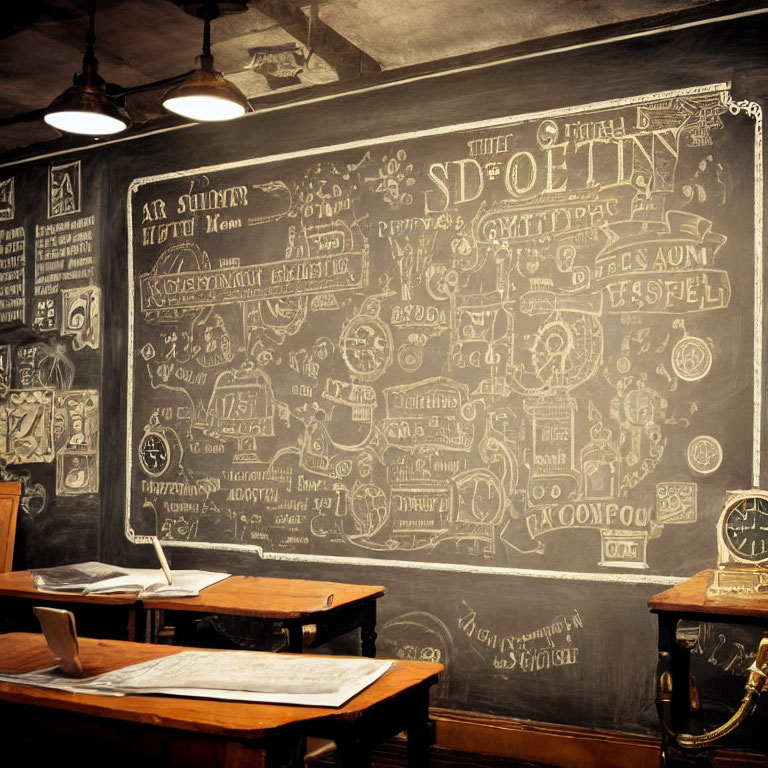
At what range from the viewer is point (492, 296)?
4660 millimetres

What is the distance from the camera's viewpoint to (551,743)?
4.33 m

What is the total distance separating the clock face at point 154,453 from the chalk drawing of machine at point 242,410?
0.34 m

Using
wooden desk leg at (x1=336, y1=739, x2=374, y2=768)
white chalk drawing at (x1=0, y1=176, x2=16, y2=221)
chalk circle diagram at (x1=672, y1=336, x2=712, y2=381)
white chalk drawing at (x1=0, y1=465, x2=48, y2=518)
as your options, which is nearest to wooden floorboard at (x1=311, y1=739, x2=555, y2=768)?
chalk circle diagram at (x1=672, y1=336, x2=712, y2=381)

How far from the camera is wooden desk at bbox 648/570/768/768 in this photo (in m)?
3.06

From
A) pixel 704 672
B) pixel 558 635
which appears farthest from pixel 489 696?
pixel 704 672

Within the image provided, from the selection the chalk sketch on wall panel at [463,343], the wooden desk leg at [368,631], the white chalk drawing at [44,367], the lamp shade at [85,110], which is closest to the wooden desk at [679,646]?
the chalk sketch on wall panel at [463,343]

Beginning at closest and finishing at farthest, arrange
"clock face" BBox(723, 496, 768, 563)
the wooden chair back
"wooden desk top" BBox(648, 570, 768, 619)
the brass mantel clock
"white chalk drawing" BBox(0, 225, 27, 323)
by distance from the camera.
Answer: "wooden desk top" BBox(648, 570, 768, 619) → the brass mantel clock → "clock face" BBox(723, 496, 768, 563) → the wooden chair back → "white chalk drawing" BBox(0, 225, 27, 323)

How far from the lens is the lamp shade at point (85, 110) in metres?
3.80

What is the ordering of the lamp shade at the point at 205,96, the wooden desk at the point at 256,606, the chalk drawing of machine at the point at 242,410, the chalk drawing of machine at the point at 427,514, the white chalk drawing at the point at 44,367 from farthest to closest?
the white chalk drawing at the point at 44,367 → the chalk drawing of machine at the point at 242,410 → the chalk drawing of machine at the point at 427,514 → the lamp shade at the point at 205,96 → the wooden desk at the point at 256,606

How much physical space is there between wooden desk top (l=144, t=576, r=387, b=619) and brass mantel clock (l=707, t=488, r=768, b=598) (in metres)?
1.41

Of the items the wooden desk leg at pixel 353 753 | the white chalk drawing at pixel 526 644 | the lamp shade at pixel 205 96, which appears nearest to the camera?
the wooden desk leg at pixel 353 753

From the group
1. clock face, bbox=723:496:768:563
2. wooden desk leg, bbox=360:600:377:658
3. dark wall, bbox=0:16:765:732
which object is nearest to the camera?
clock face, bbox=723:496:768:563

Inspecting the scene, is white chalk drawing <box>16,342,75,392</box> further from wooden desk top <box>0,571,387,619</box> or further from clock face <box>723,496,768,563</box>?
clock face <box>723,496,768,563</box>

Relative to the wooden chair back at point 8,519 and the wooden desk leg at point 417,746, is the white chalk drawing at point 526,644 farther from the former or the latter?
the wooden chair back at point 8,519
